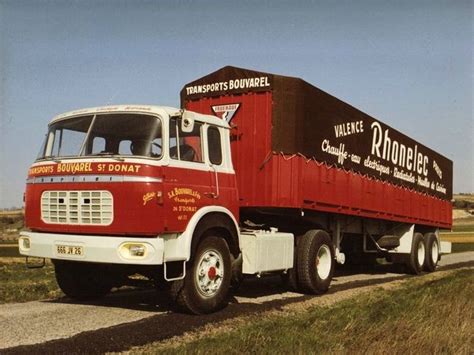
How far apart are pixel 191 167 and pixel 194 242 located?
3.30ft

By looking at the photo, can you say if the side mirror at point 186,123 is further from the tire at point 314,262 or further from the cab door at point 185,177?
the tire at point 314,262

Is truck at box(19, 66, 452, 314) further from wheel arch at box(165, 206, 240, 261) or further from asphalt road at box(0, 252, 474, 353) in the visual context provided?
asphalt road at box(0, 252, 474, 353)

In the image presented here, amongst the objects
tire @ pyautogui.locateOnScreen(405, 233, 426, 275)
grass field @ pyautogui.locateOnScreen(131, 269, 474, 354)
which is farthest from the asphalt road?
tire @ pyautogui.locateOnScreen(405, 233, 426, 275)

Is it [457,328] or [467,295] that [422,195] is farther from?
[457,328]

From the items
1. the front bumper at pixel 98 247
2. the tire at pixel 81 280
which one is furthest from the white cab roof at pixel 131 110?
the tire at pixel 81 280

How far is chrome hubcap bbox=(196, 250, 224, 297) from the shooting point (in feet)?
23.8

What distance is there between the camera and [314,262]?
9742 millimetres

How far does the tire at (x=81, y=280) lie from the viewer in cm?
790

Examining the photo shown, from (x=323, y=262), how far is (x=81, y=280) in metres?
4.45

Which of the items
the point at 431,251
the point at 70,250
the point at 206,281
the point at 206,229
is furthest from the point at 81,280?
the point at 431,251

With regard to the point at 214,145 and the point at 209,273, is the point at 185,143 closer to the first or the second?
the point at 214,145

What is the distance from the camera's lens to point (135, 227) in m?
6.57

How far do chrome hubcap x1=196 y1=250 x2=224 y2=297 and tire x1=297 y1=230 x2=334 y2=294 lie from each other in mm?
2447

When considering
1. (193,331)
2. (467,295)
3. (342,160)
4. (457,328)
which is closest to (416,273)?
(342,160)
